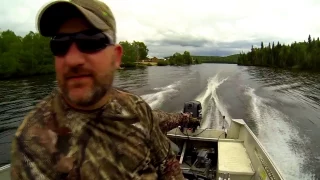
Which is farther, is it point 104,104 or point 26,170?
point 104,104

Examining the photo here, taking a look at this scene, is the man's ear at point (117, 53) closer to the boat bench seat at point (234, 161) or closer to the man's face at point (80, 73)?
the man's face at point (80, 73)

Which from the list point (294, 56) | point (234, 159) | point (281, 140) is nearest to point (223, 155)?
point (234, 159)

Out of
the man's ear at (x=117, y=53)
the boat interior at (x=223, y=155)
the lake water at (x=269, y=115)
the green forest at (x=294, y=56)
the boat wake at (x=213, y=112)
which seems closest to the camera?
the man's ear at (x=117, y=53)

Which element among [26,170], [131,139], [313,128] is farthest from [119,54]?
[313,128]

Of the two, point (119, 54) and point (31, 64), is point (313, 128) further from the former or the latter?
point (31, 64)

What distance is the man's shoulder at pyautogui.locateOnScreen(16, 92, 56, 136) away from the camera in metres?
1.07

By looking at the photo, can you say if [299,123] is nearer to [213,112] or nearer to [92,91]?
[213,112]

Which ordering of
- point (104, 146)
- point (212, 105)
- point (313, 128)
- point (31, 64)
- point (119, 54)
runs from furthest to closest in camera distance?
point (31, 64)
point (212, 105)
point (313, 128)
point (119, 54)
point (104, 146)

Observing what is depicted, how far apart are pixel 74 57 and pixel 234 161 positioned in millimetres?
5163

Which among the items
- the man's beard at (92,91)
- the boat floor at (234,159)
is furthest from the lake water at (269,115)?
the man's beard at (92,91)

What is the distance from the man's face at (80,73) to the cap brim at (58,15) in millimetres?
32

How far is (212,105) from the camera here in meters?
19.5

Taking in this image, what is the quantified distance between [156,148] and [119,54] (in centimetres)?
54

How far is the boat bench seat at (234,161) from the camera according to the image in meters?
5.04
